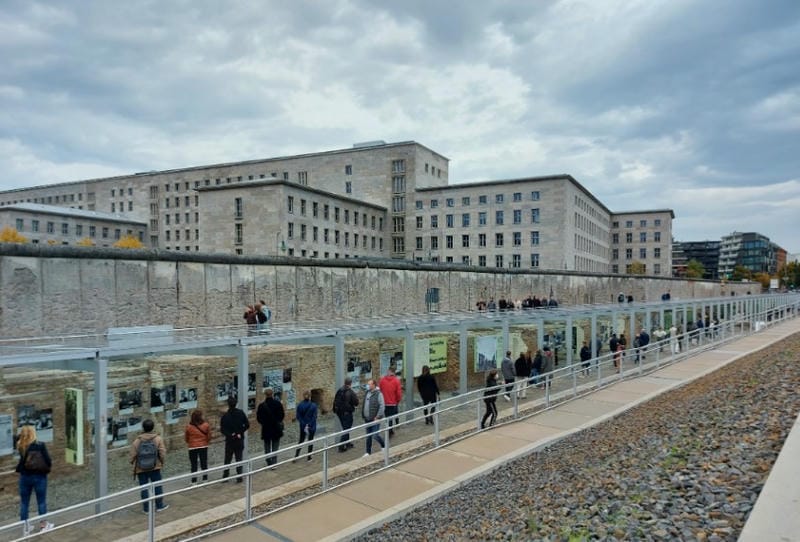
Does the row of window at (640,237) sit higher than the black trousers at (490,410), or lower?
higher

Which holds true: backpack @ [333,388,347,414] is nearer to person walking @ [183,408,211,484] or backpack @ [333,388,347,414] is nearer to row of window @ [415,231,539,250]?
person walking @ [183,408,211,484]

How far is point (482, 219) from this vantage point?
74062 mm

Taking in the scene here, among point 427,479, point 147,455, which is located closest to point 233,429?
point 147,455

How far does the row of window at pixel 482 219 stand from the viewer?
7075 centimetres

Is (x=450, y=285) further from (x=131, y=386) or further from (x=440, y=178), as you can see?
(x=440, y=178)

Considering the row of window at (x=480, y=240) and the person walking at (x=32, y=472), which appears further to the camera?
the row of window at (x=480, y=240)

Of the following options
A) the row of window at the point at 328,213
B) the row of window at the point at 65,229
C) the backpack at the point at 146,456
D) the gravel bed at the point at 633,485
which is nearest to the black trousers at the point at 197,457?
the backpack at the point at 146,456

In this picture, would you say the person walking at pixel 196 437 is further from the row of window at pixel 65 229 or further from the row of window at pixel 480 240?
the row of window at pixel 65 229

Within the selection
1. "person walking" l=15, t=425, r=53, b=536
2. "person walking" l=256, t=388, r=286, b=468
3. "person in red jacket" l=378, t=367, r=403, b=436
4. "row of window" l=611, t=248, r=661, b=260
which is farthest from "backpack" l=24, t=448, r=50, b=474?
"row of window" l=611, t=248, r=661, b=260

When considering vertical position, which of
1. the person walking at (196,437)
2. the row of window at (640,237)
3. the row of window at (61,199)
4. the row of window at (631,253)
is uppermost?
the row of window at (61,199)

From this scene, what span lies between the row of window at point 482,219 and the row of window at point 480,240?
1.48 m

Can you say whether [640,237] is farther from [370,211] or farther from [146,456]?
[146,456]

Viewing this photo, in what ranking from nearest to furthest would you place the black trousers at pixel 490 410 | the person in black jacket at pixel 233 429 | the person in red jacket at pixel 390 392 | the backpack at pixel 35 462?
the backpack at pixel 35 462 < the person in black jacket at pixel 233 429 < the person in red jacket at pixel 390 392 < the black trousers at pixel 490 410

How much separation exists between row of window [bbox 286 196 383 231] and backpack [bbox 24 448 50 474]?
52.3 metres
